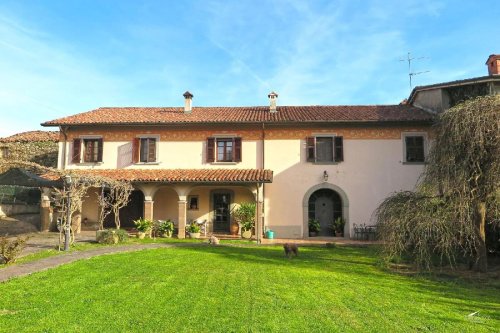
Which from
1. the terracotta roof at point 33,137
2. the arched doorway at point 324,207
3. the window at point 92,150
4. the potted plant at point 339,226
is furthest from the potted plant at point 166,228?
the terracotta roof at point 33,137

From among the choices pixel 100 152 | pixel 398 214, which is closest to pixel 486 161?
pixel 398 214

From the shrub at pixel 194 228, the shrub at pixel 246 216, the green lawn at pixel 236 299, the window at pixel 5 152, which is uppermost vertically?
the window at pixel 5 152

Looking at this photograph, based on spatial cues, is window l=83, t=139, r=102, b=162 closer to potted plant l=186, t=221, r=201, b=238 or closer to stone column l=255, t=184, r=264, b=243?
potted plant l=186, t=221, r=201, b=238

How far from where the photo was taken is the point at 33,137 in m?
21.1

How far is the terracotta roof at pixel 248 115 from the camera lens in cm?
1641

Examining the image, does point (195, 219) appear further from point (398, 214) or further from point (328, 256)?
point (398, 214)

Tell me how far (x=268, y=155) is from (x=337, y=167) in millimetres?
3233

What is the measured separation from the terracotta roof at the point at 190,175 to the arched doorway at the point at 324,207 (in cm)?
276

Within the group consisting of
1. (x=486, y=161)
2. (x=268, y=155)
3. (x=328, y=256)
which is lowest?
(x=328, y=256)

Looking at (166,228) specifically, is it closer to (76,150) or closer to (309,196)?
(76,150)

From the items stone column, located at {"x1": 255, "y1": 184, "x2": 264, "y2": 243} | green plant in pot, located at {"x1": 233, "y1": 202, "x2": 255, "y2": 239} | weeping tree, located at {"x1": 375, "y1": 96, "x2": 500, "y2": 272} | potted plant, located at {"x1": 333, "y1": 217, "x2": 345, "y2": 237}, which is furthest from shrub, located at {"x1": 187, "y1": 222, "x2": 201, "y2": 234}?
weeping tree, located at {"x1": 375, "y1": 96, "x2": 500, "y2": 272}

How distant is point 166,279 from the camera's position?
7207mm

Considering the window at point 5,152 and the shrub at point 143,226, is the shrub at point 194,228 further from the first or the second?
the window at point 5,152

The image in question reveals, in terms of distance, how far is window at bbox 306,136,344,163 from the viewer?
16328 millimetres
